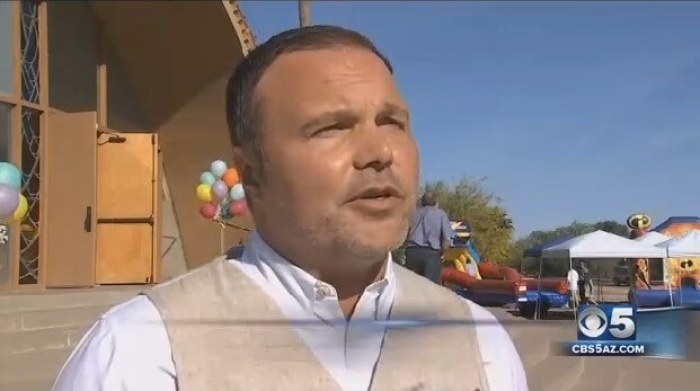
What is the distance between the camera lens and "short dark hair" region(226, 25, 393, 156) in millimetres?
1026

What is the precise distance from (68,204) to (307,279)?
5.84 metres

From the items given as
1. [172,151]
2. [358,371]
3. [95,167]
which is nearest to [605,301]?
[358,371]

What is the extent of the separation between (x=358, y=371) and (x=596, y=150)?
0.43 m

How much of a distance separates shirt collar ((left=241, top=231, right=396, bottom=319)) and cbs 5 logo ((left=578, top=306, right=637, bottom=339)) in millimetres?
267

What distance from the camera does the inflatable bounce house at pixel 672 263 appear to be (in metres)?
1.05

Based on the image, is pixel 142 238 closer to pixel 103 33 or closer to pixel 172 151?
pixel 172 151

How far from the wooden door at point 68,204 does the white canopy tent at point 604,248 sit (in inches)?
227

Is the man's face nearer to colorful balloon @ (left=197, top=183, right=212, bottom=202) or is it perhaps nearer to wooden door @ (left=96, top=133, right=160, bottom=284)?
wooden door @ (left=96, top=133, right=160, bottom=284)

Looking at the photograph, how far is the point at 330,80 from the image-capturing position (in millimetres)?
993

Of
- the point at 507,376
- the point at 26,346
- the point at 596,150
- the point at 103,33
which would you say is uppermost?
the point at 103,33

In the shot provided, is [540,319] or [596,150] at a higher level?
[596,150]

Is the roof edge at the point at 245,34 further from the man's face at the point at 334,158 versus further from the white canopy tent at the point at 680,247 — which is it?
the white canopy tent at the point at 680,247

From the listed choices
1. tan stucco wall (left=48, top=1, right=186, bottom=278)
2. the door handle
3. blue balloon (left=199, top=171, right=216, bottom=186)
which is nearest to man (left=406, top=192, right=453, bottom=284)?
blue balloon (left=199, top=171, right=216, bottom=186)

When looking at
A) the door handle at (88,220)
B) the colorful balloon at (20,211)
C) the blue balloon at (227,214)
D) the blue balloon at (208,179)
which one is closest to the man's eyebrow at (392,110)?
the blue balloon at (227,214)
